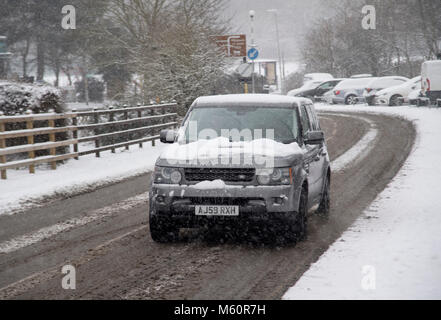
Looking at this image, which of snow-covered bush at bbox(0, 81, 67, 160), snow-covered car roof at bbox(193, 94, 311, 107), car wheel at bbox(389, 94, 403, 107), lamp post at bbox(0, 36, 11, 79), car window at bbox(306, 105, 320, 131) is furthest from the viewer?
lamp post at bbox(0, 36, 11, 79)

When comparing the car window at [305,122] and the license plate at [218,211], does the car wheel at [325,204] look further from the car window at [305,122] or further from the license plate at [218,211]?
the license plate at [218,211]

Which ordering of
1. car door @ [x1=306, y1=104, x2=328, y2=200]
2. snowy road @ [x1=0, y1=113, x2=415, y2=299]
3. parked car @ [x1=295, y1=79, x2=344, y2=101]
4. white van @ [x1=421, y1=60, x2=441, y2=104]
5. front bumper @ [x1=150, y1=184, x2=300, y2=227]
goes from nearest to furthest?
snowy road @ [x1=0, y1=113, x2=415, y2=299] < front bumper @ [x1=150, y1=184, x2=300, y2=227] < car door @ [x1=306, y1=104, x2=328, y2=200] < white van @ [x1=421, y1=60, x2=441, y2=104] < parked car @ [x1=295, y1=79, x2=344, y2=101]

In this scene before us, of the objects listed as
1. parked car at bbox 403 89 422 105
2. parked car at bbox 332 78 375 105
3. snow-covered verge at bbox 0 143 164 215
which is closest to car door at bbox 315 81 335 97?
parked car at bbox 332 78 375 105

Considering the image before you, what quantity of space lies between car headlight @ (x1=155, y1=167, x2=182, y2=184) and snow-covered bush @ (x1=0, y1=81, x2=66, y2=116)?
9.22 meters

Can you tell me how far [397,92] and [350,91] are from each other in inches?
250

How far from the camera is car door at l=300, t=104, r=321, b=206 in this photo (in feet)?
28.3

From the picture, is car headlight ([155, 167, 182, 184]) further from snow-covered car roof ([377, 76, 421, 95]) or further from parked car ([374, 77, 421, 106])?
snow-covered car roof ([377, 76, 421, 95])

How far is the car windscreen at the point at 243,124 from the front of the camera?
854 cm

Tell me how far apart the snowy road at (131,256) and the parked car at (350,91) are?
34.0 meters

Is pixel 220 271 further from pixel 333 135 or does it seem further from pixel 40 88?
pixel 333 135

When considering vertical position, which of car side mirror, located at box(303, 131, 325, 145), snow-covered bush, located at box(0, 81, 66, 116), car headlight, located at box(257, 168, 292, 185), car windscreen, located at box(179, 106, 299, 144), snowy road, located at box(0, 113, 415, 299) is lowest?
snowy road, located at box(0, 113, 415, 299)

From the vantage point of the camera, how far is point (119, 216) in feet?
33.2
